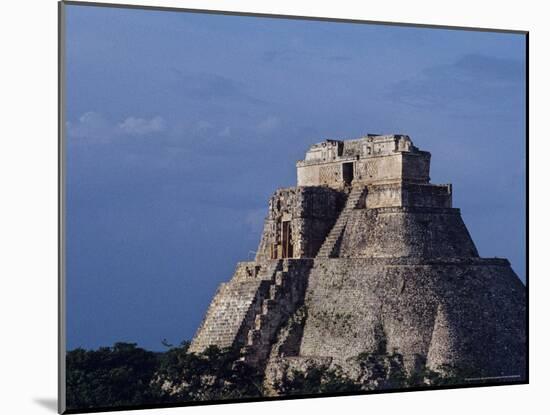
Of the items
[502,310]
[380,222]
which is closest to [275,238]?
[380,222]

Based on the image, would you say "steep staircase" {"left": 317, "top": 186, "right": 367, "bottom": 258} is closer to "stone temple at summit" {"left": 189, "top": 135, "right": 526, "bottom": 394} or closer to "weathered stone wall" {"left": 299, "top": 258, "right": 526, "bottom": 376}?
"stone temple at summit" {"left": 189, "top": 135, "right": 526, "bottom": 394}

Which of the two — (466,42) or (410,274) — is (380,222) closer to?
(410,274)

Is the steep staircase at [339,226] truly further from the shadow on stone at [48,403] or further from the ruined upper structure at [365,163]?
the shadow on stone at [48,403]

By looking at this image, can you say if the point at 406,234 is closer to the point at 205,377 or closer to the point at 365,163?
the point at 365,163

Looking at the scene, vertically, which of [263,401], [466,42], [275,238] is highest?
[466,42]

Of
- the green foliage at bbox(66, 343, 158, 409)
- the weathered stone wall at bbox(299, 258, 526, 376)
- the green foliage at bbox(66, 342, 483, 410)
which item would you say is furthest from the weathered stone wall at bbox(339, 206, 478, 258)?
the green foliage at bbox(66, 343, 158, 409)

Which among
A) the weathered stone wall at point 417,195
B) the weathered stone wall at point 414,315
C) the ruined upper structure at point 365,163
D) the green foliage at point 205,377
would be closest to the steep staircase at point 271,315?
the weathered stone wall at point 414,315
